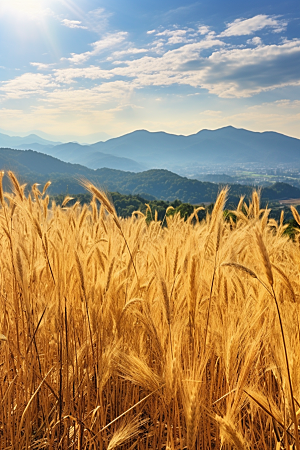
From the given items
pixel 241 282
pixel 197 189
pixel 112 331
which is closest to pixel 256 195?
pixel 241 282

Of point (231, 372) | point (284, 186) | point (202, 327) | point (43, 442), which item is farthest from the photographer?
point (284, 186)

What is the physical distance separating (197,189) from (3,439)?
117m

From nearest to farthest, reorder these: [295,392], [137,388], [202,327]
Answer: [295,392], [137,388], [202,327]

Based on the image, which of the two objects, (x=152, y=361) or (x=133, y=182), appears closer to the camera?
(x=152, y=361)

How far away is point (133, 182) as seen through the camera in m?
150

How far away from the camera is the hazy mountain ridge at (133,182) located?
106000mm

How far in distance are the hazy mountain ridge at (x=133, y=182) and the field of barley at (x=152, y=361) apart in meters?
79.5

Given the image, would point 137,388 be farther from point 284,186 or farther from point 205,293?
point 284,186

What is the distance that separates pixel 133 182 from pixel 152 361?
150 m

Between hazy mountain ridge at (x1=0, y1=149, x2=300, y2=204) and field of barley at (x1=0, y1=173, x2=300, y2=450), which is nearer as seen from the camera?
field of barley at (x1=0, y1=173, x2=300, y2=450)

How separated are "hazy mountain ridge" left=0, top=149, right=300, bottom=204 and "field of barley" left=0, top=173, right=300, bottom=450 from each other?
3131 inches

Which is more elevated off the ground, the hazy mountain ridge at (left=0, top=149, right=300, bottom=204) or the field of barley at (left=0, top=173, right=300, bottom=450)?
the hazy mountain ridge at (left=0, top=149, right=300, bottom=204)

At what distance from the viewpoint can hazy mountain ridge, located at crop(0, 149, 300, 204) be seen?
106000mm

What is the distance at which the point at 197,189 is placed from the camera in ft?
380
